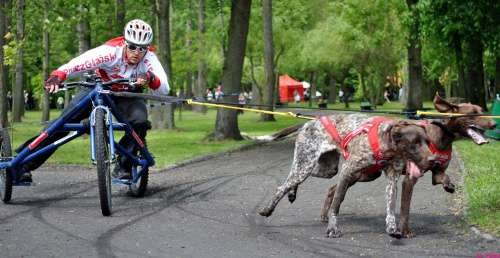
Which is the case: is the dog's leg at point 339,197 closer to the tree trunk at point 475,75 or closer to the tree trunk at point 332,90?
the tree trunk at point 475,75

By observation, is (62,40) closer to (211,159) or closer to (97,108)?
(211,159)

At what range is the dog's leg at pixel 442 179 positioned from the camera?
24.3 feet

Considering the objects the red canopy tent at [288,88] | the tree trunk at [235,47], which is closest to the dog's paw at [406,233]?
the tree trunk at [235,47]

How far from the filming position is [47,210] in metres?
8.58

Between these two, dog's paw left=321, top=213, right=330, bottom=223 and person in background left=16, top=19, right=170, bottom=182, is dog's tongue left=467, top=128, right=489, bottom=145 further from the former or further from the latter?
person in background left=16, top=19, right=170, bottom=182

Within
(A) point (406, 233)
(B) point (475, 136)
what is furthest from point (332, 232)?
(B) point (475, 136)

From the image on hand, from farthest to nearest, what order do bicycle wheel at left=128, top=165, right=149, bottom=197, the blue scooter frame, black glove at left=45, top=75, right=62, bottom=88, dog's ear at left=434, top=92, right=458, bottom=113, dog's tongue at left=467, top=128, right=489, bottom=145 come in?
bicycle wheel at left=128, top=165, right=149, bottom=197
the blue scooter frame
black glove at left=45, top=75, right=62, bottom=88
dog's ear at left=434, top=92, right=458, bottom=113
dog's tongue at left=467, top=128, right=489, bottom=145

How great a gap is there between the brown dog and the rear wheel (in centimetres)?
329

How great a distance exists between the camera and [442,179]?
7.45m

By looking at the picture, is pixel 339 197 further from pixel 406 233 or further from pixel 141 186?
pixel 141 186

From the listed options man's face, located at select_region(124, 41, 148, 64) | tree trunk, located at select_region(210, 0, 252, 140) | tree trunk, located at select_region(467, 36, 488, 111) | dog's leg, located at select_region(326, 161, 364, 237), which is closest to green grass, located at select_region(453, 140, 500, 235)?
dog's leg, located at select_region(326, 161, 364, 237)

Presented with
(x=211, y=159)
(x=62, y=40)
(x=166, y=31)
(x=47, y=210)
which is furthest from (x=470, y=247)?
(x=62, y=40)

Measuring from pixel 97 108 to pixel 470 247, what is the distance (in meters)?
4.68

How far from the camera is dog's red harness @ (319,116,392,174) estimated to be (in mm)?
6934
